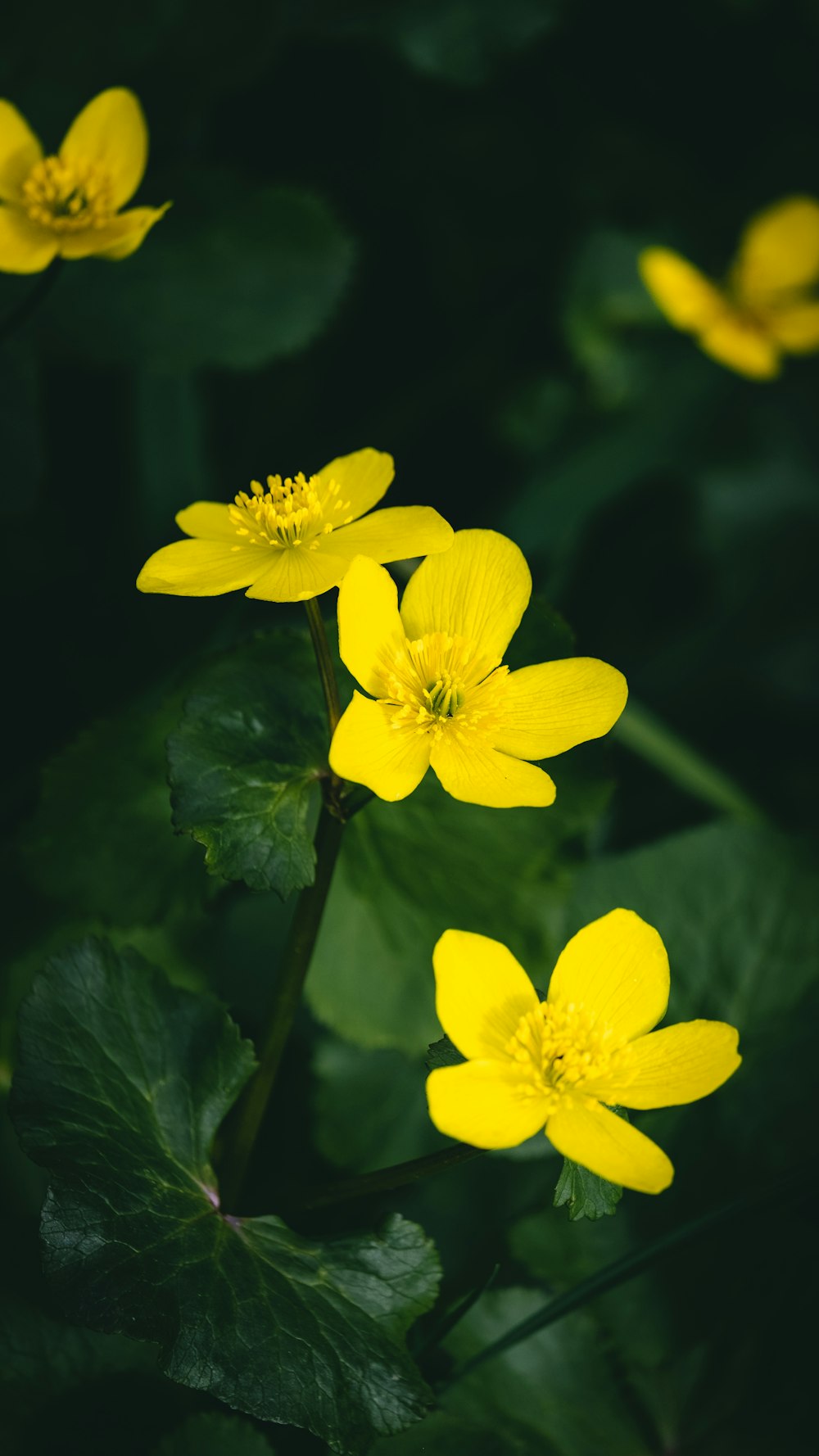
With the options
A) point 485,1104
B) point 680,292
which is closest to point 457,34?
point 680,292

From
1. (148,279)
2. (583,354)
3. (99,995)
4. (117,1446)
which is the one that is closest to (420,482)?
(583,354)

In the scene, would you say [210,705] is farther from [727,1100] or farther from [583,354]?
[583,354]

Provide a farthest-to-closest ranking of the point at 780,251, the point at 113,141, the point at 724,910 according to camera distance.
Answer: the point at 780,251, the point at 724,910, the point at 113,141

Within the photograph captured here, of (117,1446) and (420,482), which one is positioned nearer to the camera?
(117,1446)

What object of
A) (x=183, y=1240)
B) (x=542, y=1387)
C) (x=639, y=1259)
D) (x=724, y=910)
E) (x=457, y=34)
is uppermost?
(x=457, y=34)

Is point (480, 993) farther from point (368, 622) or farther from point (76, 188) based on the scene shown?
point (76, 188)

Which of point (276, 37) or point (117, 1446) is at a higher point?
point (276, 37)

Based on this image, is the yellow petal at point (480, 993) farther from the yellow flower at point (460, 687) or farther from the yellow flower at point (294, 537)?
the yellow flower at point (294, 537)
